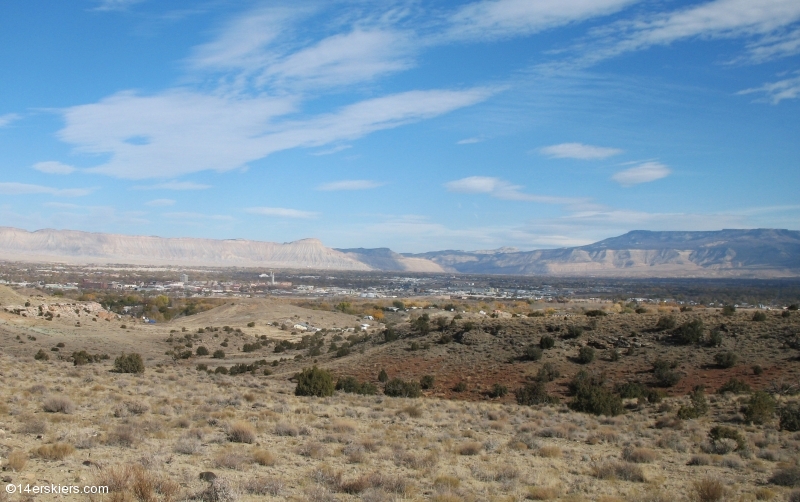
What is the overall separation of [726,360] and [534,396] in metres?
10.1

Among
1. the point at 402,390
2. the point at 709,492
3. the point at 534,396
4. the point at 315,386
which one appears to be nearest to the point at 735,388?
the point at 534,396

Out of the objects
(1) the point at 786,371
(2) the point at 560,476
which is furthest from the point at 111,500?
(1) the point at 786,371

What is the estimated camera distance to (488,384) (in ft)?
92.1

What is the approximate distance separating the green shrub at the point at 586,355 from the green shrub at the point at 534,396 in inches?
253

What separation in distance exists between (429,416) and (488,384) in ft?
33.6

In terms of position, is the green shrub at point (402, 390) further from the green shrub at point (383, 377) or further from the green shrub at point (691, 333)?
the green shrub at point (691, 333)

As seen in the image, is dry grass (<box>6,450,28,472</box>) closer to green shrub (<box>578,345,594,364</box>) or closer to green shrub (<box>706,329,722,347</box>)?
green shrub (<box>578,345,594,364</box>)

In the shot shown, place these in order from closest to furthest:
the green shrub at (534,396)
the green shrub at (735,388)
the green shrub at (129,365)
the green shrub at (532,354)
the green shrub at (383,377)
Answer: the green shrub at (735,388), the green shrub at (534,396), the green shrub at (129,365), the green shrub at (383,377), the green shrub at (532,354)

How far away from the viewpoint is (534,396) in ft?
79.7

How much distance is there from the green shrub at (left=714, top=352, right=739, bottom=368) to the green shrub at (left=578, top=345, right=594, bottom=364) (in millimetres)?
5718

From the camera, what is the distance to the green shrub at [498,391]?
25.8 metres

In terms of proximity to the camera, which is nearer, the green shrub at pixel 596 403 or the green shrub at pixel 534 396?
the green shrub at pixel 596 403

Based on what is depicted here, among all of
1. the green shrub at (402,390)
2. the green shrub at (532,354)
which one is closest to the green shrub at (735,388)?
the green shrub at (532,354)

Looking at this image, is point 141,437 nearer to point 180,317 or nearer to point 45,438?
point 45,438
